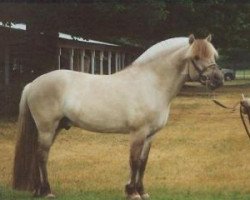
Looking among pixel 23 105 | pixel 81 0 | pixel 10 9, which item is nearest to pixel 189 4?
pixel 81 0

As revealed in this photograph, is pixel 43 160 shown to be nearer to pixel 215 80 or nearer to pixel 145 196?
pixel 145 196

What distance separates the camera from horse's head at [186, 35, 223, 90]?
24.0 feet

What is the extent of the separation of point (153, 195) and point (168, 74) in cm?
171

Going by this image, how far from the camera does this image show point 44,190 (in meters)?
7.94

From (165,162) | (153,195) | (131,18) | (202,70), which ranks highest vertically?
(202,70)

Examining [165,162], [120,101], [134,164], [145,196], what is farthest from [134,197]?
[165,162]

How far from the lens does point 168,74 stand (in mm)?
7730

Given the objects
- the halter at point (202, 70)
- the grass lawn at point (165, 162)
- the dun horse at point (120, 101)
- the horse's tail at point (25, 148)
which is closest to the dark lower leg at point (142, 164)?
the dun horse at point (120, 101)

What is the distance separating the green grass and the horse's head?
5.21ft

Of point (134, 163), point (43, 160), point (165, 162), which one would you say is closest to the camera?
point (134, 163)

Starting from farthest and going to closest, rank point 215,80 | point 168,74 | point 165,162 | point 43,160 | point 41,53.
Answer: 1. point 41,53
2. point 165,162
3. point 43,160
4. point 168,74
5. point 215,80

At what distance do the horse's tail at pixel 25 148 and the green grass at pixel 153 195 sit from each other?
21 centimetres

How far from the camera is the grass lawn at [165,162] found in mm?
8812

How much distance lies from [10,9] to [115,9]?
277 cm
